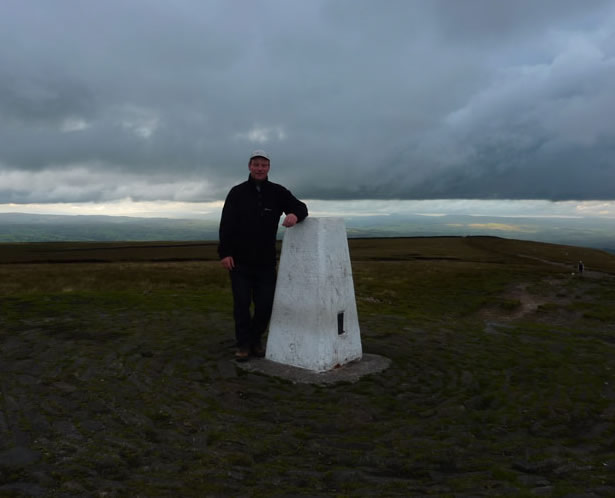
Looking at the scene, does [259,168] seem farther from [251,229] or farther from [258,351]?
→ [258,351]

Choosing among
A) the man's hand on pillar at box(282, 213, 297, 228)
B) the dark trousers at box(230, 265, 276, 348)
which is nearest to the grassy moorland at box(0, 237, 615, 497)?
the dark trousers at box(230, 265, 276, 348)

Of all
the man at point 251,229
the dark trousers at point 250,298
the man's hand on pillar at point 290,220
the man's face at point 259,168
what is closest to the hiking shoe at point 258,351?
the dark trousers at point 250,298

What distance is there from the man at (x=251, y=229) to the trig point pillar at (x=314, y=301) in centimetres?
38

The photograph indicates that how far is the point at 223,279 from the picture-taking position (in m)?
27.6

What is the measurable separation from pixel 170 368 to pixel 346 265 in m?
4.26

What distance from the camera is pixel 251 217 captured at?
9.09 meters

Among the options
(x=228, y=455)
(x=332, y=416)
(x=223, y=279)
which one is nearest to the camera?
(x=228, y=455)

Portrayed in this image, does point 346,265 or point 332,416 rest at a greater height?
point 346,265

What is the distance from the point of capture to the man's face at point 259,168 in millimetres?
9023

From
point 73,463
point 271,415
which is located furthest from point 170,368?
point 73,463

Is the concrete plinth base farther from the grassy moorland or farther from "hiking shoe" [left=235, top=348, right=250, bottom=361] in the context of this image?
the grassy moorland

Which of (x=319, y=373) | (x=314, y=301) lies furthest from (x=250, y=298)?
(x=319, y=373)

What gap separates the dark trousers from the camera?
9383mm

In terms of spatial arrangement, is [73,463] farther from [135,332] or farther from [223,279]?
[223,279]
